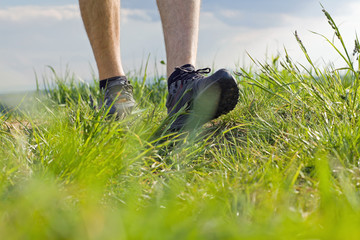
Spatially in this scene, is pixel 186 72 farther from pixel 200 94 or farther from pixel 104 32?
pixel 104 32

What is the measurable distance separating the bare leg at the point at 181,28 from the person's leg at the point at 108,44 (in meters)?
0.33

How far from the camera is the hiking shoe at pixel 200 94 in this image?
1649mm

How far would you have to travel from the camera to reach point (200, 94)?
1.73 metres

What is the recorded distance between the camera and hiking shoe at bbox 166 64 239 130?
1.65 meters

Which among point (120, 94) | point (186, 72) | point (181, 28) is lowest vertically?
point (120, 94)

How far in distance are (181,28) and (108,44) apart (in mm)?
495

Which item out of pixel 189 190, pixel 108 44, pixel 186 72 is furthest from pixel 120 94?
pixel 189 190

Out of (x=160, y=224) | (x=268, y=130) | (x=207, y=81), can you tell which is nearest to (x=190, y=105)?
(x=207, y=81)

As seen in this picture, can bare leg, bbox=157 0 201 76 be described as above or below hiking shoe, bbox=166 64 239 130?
above

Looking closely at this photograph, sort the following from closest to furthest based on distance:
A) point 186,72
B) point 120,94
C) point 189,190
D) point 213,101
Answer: point 189,190 → point 213,101 → point 186,72 → point 120,94

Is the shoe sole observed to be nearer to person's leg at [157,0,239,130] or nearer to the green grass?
person's leg at [157,0,239,130]

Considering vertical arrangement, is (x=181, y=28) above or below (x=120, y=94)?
above

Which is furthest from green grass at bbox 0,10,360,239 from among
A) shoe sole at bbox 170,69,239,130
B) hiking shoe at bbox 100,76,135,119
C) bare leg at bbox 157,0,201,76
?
bare leg at bbox 157,0,201,76

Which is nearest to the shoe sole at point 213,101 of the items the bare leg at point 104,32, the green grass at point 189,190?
the green grass at point 189,190
